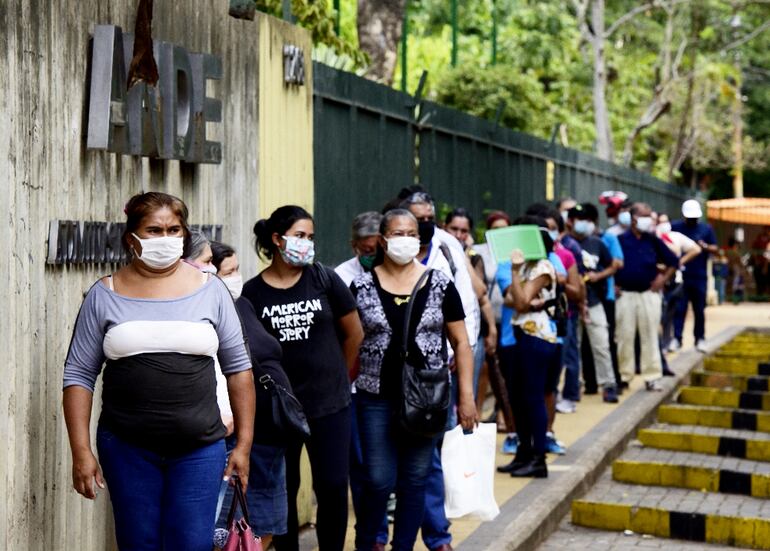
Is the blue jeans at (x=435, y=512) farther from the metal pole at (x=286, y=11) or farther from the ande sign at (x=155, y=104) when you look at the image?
the metal pole at (x=286, y=11)

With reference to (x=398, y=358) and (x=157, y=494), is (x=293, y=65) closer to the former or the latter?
(x=398, y=358)

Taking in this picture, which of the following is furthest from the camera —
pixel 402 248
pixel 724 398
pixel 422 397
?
pixel 724 398

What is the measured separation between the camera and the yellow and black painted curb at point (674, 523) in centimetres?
905

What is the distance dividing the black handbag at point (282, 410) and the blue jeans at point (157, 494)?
1022 mm

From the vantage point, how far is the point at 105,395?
5367 millimetres

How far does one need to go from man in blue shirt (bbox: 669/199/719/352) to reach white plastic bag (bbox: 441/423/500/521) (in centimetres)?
1168

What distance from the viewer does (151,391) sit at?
17.4ft

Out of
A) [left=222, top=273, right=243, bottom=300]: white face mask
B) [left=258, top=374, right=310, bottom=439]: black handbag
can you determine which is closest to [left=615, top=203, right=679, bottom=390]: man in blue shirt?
[left=222, top=273, right=243, bottom=300]: white face mask

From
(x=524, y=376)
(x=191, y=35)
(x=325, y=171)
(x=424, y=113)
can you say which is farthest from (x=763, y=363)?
(x=191, y=35)

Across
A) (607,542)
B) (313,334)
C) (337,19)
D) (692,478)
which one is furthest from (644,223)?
(313,334)

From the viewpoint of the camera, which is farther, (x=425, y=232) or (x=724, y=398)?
(x=724, y=398)

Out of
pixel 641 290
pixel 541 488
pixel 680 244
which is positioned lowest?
pixel 541 488

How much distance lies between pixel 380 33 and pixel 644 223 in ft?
11.1

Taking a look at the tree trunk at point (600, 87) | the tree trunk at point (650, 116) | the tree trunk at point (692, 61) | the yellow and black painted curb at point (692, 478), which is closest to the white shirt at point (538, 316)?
the yellow and black painted curb at point (692, 478)
